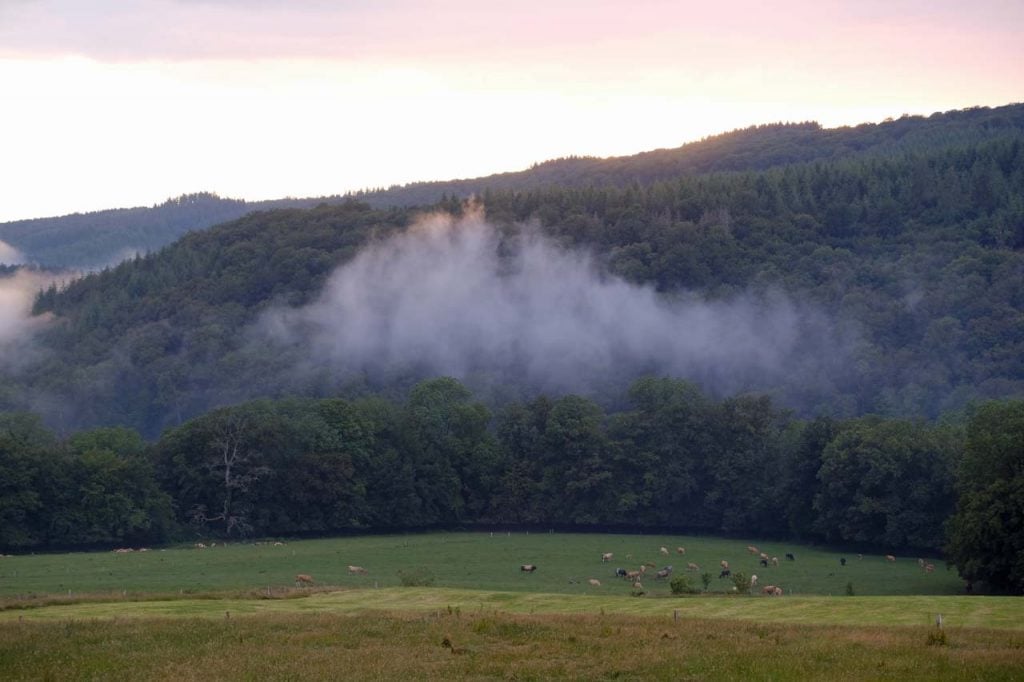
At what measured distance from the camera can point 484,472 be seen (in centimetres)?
11688

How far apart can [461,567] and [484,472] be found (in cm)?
3694

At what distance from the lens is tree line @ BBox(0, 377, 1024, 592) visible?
312ft

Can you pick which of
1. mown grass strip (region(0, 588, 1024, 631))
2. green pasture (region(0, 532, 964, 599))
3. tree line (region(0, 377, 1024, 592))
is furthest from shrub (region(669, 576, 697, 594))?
tree line (region(0, 377, 1024, 592))

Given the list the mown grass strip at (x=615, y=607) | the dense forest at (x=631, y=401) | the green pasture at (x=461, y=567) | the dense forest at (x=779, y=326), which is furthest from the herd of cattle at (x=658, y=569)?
the dense forest at (x=779, y=326)

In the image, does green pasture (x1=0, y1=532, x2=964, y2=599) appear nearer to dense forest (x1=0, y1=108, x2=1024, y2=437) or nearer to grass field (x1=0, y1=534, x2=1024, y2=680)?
grass field (x1=0, y1=534, x2=1024, y2=680)

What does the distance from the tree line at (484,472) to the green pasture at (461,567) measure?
519 cm

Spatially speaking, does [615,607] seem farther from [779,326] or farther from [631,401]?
[779,326]

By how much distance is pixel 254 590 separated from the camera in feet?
192

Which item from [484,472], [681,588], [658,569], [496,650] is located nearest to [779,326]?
[484,472]

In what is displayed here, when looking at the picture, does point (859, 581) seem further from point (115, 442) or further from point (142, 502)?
point (115, 442)

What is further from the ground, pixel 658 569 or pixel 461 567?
pixel 461 567

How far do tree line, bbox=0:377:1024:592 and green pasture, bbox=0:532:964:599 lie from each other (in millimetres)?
5189

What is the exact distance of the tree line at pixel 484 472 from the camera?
95.1 m

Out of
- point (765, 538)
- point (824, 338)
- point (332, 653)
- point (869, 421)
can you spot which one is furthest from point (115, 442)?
point (824, 338)
